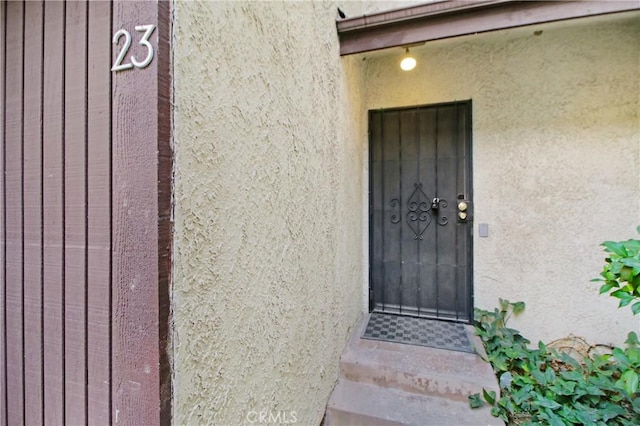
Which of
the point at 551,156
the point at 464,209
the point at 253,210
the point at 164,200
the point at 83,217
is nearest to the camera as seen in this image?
the point at 164,200

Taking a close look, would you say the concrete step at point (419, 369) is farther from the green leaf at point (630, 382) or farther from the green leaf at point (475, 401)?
the green leaf at point (630, 382)

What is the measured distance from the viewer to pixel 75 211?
3.05ft

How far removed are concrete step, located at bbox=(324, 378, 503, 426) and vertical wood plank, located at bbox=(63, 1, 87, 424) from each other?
180 centimetres

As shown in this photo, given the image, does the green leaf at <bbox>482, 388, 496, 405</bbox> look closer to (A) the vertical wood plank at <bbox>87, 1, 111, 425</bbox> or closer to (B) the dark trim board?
(A) the vertical wood plank at <bbox>87, 1, 111, 425</bbox>

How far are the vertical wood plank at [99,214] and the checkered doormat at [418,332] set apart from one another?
2.38 m

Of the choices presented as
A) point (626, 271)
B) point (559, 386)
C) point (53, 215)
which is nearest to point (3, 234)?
point (53, 215)

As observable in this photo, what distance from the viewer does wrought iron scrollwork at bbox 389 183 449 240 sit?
3.24m

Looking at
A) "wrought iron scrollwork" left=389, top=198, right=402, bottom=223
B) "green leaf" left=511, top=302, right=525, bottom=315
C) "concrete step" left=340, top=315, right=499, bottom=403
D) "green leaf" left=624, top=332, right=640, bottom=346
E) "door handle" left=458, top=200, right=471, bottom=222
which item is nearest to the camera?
"concrete step" left=340, top=315, right=499, bottom=403

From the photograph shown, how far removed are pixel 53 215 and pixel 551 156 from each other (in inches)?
150

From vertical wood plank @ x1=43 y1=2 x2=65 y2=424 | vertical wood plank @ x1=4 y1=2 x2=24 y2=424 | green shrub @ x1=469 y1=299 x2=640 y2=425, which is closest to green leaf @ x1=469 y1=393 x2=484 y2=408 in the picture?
green shrub @ x1=469 y1=299 x2=640 y2=425

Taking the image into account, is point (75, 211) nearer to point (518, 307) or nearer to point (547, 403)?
point (547, 403)

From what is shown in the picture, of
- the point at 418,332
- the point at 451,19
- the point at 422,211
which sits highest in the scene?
the point at 451,19

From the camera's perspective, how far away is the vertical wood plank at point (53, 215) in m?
0.96

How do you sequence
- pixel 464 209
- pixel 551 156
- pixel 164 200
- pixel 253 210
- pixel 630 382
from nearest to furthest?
pixel 164 200 < pixel 253 210 < pixel 630 382 < pixel 551 156 < pixel 464 209
